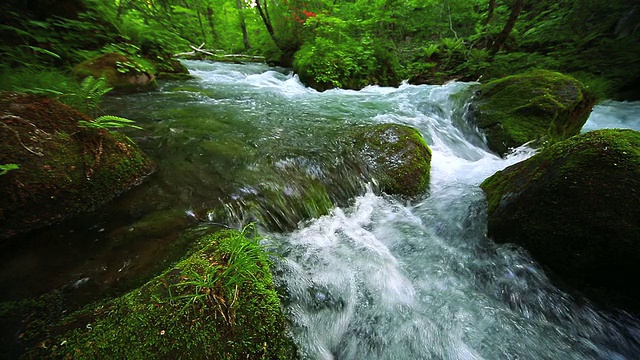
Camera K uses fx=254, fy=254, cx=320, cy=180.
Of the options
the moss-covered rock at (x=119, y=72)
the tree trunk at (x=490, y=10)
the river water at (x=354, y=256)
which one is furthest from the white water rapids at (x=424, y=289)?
the tree trunk at (x=490, y=10)

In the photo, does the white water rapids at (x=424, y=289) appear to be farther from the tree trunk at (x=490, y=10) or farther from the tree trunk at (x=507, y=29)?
the tree trunk at (x=490, y=10)

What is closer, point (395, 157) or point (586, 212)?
point (586, 212)

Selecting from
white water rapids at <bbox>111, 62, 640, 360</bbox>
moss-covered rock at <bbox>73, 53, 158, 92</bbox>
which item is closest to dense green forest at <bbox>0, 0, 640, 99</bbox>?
moss-covered rock at <bbox>73, 53, 158, 92</bbox>

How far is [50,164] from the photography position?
196cm

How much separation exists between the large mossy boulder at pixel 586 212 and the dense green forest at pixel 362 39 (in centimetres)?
485

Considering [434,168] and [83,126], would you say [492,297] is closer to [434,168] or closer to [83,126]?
[434,168]

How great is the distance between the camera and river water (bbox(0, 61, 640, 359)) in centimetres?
188

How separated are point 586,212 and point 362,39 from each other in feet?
33.4

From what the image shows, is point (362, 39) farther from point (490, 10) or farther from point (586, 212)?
point (586, 212)

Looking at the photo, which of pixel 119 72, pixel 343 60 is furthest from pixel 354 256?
pixel 343 60

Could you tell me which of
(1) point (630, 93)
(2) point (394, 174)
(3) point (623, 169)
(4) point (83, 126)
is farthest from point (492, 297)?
(1) point (630, 93)

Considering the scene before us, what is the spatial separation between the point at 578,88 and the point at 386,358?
6.45m

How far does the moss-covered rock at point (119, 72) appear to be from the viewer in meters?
4.79

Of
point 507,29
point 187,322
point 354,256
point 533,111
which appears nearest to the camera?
point 187,322
